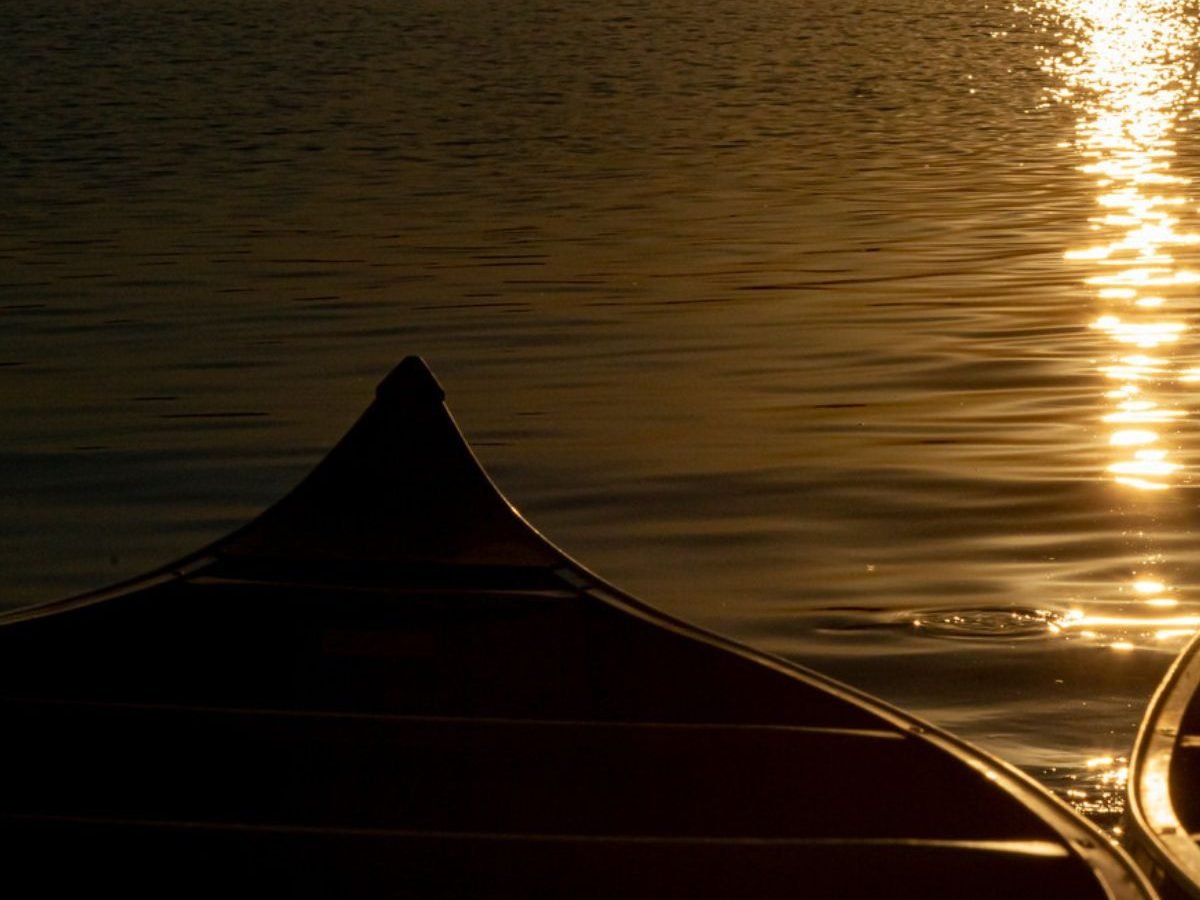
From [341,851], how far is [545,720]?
4.47 feet

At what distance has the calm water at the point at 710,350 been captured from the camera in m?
8.55

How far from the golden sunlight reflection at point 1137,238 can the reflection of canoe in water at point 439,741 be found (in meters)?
4.92

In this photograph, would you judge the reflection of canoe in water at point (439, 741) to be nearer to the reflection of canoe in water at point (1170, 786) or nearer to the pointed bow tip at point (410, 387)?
the pointed bow tip at point (410, 387)

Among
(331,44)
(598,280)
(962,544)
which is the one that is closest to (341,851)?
(962,544)

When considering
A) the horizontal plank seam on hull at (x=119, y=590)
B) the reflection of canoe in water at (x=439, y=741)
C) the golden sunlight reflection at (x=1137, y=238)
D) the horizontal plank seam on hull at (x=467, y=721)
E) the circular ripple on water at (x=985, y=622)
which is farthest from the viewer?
the golden sunlight reflection at (x=1137, y=238)

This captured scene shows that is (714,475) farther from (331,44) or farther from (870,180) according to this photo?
(331,44)

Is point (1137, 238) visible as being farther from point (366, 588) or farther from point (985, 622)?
point (366, 588)

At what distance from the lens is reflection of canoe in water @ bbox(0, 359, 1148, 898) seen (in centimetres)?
421

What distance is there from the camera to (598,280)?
16547mm

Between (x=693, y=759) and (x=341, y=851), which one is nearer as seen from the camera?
(x=341, y=851)

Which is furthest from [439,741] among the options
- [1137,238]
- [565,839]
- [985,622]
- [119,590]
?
[1137,238]

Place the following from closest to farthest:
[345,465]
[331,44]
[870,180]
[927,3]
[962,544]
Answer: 1. [345,465]
2. [962,544]
3. [870,180]
4. [331,44]
5. [927,3]

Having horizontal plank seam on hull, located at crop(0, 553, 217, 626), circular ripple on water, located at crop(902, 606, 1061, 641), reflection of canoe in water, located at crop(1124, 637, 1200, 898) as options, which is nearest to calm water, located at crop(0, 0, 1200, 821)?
circular ripple on water, located at crop(902, 606, 1061, 641)

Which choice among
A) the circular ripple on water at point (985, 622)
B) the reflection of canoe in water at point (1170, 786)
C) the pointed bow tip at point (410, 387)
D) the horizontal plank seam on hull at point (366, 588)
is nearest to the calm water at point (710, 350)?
the circular ripple on water at point (985, 622)
